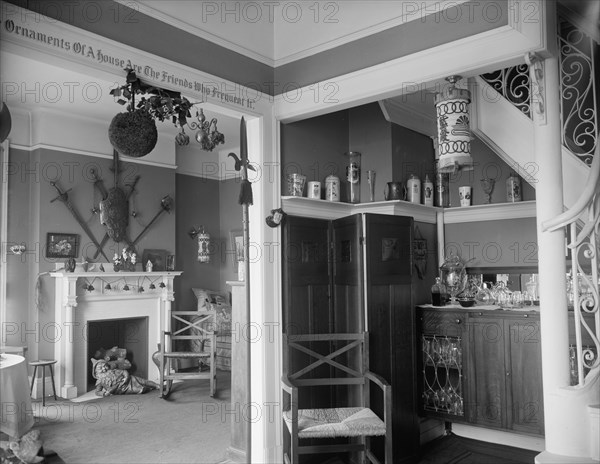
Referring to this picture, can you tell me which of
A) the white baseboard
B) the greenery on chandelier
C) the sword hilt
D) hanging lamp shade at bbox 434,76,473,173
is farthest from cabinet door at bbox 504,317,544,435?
the sword hilt

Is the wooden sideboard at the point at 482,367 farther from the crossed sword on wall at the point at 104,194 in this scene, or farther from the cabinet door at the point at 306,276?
the crossed sword on wall at the point at 104,194

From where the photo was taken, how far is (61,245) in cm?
620

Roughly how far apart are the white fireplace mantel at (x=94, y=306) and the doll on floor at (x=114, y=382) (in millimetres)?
169

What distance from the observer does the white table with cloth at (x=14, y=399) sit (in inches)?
153

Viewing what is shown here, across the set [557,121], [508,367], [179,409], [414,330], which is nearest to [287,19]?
[557,121]

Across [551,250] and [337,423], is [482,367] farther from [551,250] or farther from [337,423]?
[551,250]

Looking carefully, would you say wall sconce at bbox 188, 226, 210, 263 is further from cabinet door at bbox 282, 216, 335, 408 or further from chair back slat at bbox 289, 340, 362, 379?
chair back slat at bbox 289, 340, 362, 379

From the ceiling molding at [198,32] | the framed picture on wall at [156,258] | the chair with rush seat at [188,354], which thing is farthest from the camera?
the framed picture on wall at [156,258]

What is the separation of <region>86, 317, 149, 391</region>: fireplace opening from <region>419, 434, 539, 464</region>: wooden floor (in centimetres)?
402

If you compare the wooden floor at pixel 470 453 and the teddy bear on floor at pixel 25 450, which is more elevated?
the teddy bear on floor at pixel 25 450

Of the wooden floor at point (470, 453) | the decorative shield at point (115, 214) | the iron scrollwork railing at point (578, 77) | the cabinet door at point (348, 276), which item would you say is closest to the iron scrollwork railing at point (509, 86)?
the iron scrollwork railing at point (578, 77)

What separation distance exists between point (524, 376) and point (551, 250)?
61.3 inches

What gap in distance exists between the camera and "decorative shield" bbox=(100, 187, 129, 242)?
6535 millimetres

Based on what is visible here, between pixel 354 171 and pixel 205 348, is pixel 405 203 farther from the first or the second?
pixel 205 348
